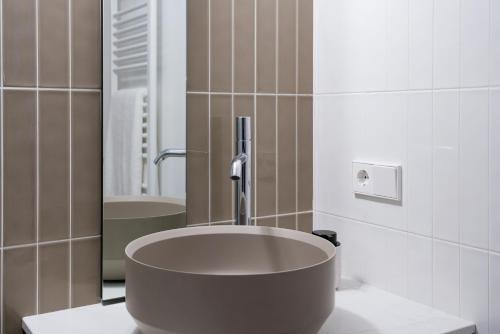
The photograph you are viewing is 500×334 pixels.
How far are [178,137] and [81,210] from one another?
279 mm

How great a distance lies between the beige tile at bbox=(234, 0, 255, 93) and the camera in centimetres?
137

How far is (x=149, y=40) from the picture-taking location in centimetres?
122

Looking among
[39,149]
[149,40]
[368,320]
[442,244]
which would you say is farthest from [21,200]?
[442,244]

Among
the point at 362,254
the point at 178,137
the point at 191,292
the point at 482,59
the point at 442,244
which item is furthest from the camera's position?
the point at 362,254

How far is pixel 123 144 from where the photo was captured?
1.18 metres

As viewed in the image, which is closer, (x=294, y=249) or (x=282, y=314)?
(x=282, y=314)

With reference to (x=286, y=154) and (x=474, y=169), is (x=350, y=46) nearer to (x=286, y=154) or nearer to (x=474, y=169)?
(x=286, y=154)

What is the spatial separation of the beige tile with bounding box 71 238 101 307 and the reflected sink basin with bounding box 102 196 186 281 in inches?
0.9

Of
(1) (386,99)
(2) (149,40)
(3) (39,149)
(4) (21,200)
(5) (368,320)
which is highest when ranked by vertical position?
(2) (149,40)

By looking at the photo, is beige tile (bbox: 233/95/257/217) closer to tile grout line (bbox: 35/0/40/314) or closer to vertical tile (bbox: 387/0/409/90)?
vertical tile (bbox: 387/0/409/90)

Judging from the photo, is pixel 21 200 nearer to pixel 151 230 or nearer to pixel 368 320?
pixel 151 230

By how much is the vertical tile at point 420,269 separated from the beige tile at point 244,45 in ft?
1.83

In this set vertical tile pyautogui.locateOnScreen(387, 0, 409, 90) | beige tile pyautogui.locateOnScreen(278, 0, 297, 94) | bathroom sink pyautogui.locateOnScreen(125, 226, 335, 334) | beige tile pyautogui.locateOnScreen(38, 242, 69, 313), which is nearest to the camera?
bathroom sink pyautogui.locateOnScreen(125, 226, 335, 334)

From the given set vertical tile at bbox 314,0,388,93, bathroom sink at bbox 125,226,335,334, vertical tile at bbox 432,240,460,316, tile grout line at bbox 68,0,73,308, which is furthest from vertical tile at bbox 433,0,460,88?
tile grout line at bbox 68,0,73,308
